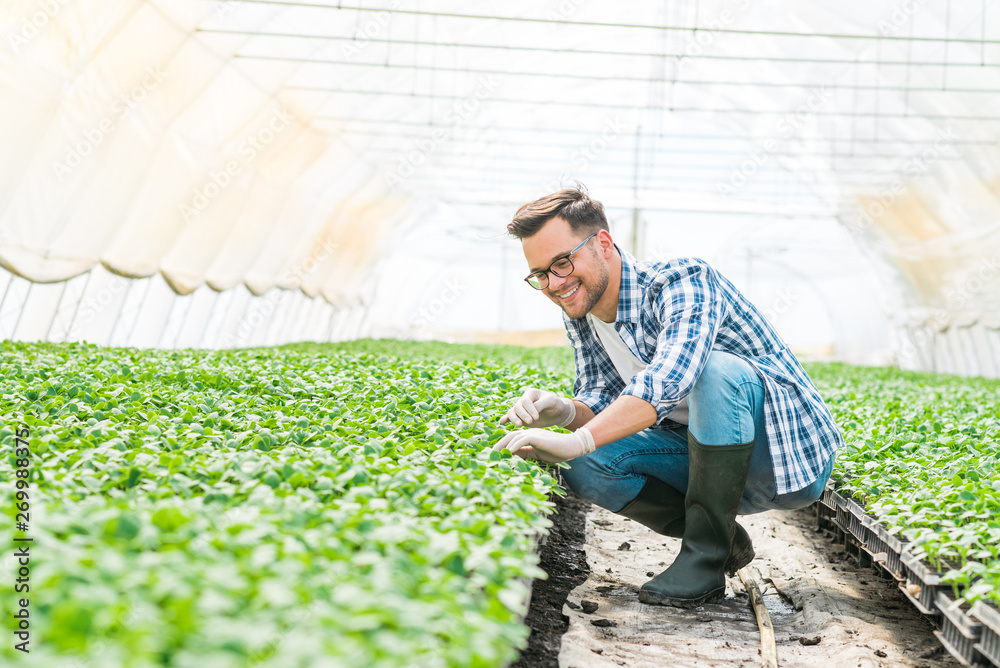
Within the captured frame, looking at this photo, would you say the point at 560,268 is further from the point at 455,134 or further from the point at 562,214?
the point at 455,134

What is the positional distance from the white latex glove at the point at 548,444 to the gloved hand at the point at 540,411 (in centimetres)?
32

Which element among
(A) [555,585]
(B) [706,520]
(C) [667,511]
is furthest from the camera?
(A) [555,585]

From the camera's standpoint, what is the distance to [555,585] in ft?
13.4

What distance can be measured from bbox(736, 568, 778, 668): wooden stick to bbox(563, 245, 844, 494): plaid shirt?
550mm

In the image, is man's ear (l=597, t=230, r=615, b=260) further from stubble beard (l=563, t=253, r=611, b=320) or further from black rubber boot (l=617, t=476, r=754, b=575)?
black rubber boot (l=617, t=476, r=754, b=575)

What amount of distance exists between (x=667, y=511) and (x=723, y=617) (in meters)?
0.51

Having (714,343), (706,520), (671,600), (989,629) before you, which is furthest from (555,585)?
(989,629)

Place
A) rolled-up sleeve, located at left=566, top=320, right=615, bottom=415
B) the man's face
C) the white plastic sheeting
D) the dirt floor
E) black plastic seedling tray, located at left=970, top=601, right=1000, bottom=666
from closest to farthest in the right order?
black plastic seedling tray, located at left=970, top=601, right=1000, bottom=666 < the dirt floor < the man's face < rolled-up sleeve, located at left=566, top=320, right=615, bottom=415 < the white plastic sheeting

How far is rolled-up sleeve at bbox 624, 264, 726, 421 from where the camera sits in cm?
326

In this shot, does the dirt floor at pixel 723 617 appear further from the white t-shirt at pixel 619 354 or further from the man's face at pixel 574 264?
the man's face at pixel 574 264

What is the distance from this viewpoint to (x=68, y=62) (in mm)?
8680

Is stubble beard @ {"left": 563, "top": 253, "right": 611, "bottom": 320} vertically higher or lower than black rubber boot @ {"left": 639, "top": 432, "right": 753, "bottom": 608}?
higher

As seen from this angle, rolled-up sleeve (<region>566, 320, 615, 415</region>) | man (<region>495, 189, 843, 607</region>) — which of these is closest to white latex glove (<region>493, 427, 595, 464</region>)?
man (<region>495, 189, 843, 607</region>)

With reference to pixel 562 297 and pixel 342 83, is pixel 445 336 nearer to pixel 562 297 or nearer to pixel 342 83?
pixel 342 83
